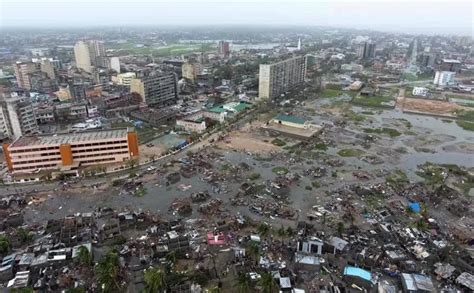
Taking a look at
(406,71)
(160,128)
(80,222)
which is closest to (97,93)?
(160,128)

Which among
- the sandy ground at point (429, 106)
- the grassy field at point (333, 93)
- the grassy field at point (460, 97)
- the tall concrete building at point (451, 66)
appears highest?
the tall concrete building at point (451, 66)

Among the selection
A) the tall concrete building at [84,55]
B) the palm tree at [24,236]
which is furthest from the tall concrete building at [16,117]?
the tall concrete building at [84,55]

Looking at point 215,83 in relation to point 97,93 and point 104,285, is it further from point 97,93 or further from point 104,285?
point 104,285

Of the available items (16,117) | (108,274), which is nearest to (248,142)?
(108,274)

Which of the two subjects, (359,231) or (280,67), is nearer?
(359,231)

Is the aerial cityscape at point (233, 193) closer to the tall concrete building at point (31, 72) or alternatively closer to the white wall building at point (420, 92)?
the white wall building at point (420, 92)

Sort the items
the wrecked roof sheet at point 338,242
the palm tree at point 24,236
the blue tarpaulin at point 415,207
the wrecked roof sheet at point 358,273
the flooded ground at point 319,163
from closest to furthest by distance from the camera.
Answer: the wrecked roof sheet at point 358,273
the wrecked roof sheet at point 338,242
the palm tree at point 24,236
the blue tarpaulin at point 415,207
the flooded ground at point 319,163
